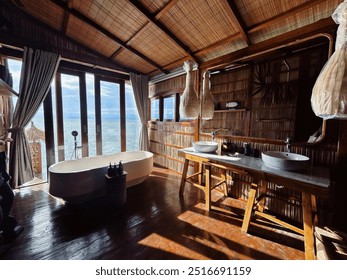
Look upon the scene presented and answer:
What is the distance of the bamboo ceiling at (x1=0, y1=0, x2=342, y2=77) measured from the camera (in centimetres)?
183

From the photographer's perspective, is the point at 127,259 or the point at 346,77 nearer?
the point at 346,77

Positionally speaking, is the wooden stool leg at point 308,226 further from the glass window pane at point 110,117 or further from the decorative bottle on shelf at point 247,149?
the glass window pane at point 110,117

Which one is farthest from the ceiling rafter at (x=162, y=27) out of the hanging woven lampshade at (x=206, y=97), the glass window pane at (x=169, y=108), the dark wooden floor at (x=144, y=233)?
the dark wooden floor at (x=144, y=233)

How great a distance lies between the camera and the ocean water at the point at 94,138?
3346 mm

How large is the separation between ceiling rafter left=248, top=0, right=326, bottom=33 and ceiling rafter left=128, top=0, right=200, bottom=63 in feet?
3.52

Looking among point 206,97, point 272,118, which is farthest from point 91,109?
point 272,118

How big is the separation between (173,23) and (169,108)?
1902mm

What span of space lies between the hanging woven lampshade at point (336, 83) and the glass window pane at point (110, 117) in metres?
3.98

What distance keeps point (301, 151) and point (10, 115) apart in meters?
4.60

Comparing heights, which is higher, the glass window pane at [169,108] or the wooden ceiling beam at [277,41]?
the wooden ceiling beam at [277,41]

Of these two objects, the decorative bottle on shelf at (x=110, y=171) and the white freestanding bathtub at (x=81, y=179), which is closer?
the white freestanding bathtub at (x=81, y=179)

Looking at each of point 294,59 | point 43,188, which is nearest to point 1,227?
point 43,188

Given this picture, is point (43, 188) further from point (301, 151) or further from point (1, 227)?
point (301, 151)

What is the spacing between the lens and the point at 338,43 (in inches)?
44.0
